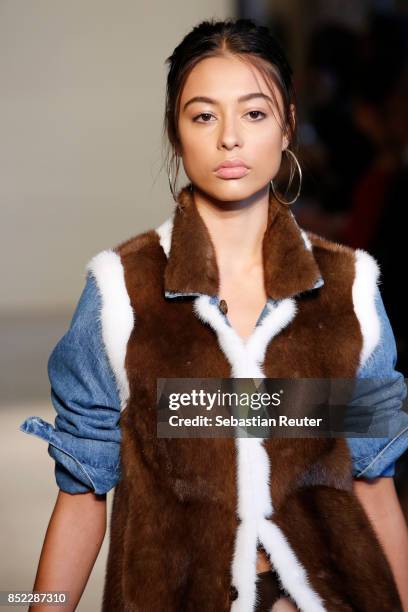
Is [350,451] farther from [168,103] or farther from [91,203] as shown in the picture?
[91,203]

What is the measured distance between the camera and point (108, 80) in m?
7.05

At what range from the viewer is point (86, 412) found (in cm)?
147

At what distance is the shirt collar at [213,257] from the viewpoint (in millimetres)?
1481

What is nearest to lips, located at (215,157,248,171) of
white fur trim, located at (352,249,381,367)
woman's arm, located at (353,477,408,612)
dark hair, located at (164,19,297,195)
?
dark hair, located at (164,19,297,195)

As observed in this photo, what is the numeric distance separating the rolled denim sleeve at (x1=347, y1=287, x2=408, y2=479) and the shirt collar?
119 mm

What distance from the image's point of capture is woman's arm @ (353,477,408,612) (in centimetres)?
151

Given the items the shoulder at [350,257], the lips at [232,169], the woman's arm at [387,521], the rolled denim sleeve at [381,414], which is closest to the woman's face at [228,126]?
the lips at [232,169]

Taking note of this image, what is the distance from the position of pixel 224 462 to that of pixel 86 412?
198mm

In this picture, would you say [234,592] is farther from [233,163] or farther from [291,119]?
[291,119]

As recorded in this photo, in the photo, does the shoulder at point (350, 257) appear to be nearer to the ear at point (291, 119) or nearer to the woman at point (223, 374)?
the woman at point (223, 374)

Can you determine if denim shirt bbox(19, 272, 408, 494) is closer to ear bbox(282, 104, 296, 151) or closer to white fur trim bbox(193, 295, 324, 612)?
white fur trim bbox(193, 295, 324, 612)

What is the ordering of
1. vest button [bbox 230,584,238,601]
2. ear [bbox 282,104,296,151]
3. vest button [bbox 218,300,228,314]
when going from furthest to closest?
ear [bbox 282,104,296,151]
vest button [bbox 218,300,228,314]
vest button [bbox 230,584,238,601]

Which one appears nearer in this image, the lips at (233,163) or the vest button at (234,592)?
the vest button at (234,592)

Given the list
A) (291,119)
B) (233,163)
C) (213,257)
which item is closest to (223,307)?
(213,257)
